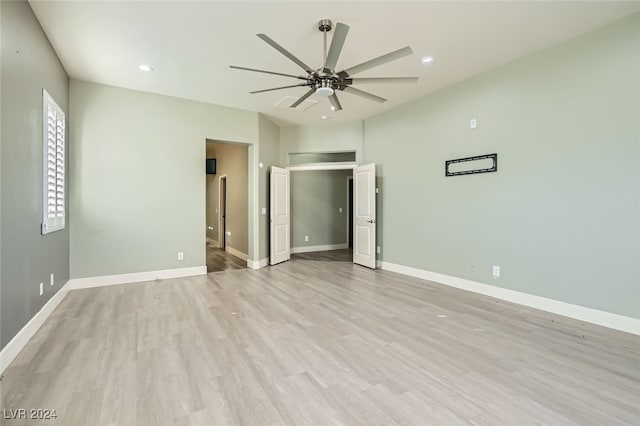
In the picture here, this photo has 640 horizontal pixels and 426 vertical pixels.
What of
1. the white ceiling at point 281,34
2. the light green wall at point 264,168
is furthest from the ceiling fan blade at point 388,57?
the light green wall at point 264,168

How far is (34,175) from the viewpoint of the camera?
2.73 m

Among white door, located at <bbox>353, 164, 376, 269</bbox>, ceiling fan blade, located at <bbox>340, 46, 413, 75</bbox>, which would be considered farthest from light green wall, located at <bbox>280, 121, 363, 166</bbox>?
ceiling fan blade, located at <bbox>340, 46, 413, 75</bbox>

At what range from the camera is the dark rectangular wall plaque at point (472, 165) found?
381 centimetres

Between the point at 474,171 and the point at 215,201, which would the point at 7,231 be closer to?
the point at 474,171

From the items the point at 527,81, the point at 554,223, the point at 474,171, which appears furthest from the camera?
the point at 474,171

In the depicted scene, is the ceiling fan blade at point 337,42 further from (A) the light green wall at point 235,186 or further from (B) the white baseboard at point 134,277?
(B) the white baseboard at point 134,277

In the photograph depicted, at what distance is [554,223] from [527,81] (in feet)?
5.64

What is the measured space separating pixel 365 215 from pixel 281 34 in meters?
3.58

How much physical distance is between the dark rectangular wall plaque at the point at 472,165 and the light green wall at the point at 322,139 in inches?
81.2

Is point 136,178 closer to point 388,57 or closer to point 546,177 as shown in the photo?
point 388,57

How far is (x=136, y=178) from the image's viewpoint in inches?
175

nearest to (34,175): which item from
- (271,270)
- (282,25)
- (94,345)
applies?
(94,345)

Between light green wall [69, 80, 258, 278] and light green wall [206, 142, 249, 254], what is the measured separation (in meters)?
1.21

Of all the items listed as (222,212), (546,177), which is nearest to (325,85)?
(546,177)
